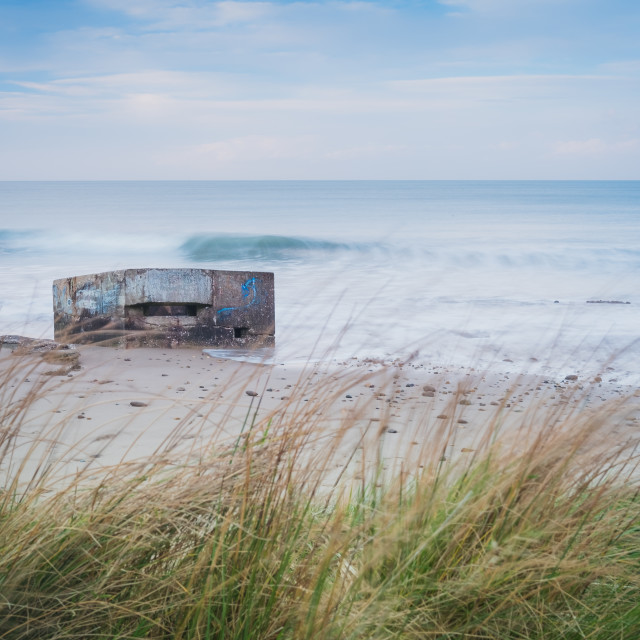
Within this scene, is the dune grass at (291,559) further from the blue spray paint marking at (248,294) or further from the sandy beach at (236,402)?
the blue spray paint marking at (248,294)

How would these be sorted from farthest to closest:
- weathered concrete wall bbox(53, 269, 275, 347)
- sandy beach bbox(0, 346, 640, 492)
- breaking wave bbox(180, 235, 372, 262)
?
breaking wave bbox(180, 235, 372, 262), weathered concrete wall bbox(53, 269, 275, 347), sandy beach bbox(0, 346, 640, 492)

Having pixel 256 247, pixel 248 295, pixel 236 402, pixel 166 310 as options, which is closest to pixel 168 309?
pixel 166 310

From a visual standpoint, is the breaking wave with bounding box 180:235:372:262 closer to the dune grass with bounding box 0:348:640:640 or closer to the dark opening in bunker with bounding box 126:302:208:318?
the dark opening in bunker with bounding box 126:302:208:318

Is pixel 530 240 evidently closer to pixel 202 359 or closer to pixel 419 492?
pixel 202 359

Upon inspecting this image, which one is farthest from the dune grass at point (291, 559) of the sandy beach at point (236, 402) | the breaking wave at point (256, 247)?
the breaking wave at point (256, 247)

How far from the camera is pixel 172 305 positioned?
6898 millimetres

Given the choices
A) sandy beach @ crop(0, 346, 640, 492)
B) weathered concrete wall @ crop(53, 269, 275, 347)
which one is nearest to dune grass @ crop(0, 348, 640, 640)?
sandy beach @ crop(0, 346, 640, 492)

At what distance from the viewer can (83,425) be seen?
3957 mm

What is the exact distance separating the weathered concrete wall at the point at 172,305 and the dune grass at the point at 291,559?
5.11m

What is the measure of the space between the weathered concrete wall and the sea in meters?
0.46

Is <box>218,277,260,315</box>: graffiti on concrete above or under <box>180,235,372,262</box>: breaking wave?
above

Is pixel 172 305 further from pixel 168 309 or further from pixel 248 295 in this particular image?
pixel 248 295

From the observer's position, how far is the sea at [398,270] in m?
7.16

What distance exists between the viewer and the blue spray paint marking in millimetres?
6891
